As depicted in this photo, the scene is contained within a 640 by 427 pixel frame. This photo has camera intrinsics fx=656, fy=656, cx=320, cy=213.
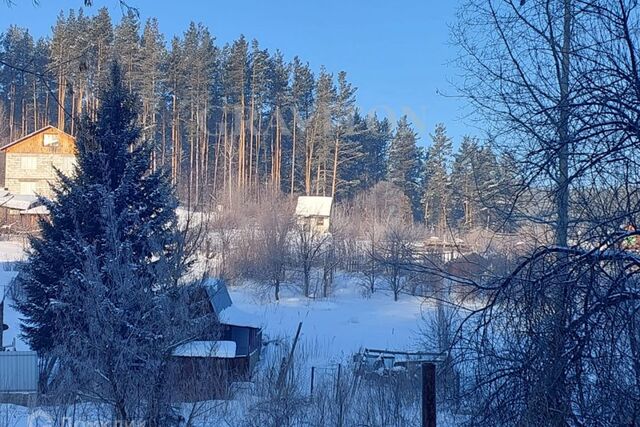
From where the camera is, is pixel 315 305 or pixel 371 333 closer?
pixel 371 333

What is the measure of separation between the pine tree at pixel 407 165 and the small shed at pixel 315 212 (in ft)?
19.6

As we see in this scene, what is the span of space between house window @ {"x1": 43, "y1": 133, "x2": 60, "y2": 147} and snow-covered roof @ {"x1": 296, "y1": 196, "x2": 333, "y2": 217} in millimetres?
14588

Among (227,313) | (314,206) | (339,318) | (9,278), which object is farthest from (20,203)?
(227,313)

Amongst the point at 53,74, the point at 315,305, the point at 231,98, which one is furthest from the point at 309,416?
the point at 231,98

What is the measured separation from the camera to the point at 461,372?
4.60m

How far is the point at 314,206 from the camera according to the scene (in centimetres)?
3950

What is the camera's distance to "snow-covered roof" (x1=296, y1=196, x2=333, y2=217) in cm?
3862

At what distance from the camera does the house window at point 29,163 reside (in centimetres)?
3953

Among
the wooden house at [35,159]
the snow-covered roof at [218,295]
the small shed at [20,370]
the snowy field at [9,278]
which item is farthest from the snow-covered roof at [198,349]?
the wooden house at [35,159]

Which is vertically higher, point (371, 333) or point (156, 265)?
point (156, 265)

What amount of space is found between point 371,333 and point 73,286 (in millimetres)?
15006

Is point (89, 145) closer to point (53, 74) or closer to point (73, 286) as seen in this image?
point (73, 286)

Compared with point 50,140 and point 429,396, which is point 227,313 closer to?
point 429,396

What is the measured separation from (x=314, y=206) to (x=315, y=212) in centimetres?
70
